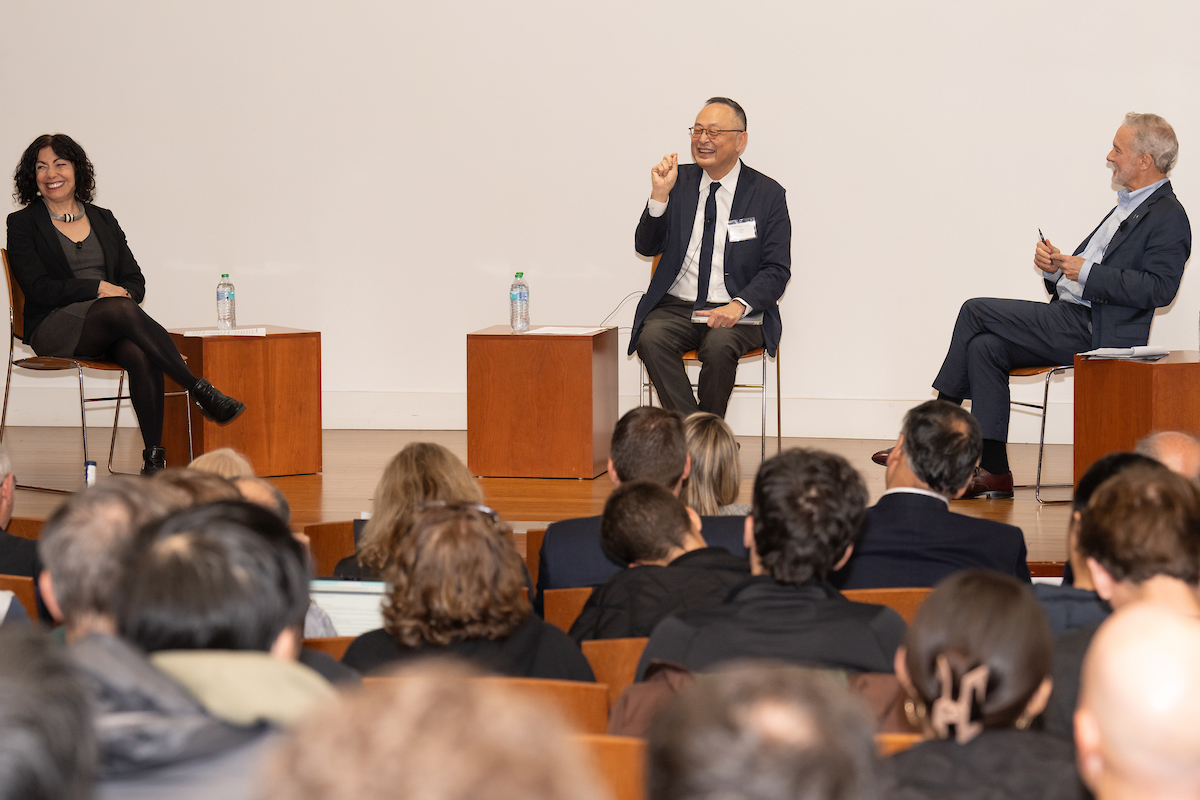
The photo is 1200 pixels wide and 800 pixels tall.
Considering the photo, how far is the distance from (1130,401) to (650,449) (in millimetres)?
1993

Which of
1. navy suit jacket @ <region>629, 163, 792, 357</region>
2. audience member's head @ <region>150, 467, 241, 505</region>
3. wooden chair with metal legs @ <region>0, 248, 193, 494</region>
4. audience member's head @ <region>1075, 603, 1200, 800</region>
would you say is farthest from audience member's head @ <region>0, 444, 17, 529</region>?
navy suit jacket @ <region>629, 163, 792, 357</region>

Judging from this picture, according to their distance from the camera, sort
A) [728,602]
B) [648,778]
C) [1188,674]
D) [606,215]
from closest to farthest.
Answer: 1. [648,778]
2. [1188,674]
3. [728,602]
4. [606,215]

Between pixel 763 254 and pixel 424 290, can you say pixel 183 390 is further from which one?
pixel 763 254

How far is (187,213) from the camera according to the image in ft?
20.6

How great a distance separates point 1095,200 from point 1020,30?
91 cm

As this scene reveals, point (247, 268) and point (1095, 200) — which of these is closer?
point (1095, 200)

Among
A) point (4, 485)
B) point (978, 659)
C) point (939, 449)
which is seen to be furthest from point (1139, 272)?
point (4, 485)

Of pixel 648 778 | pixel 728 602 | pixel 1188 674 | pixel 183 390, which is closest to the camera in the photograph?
pixel 648 778

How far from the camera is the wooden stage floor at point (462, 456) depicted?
13.1 feet

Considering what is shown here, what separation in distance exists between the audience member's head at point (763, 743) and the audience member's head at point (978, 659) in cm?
50

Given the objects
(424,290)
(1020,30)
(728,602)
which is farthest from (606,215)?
(728,602)

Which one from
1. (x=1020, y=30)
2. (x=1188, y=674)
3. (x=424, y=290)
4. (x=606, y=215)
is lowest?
(x=1188, y=674)

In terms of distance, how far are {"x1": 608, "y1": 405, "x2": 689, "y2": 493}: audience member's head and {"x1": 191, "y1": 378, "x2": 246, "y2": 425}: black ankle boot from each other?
7.14ft

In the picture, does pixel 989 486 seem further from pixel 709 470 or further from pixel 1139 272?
pixel 709 470
